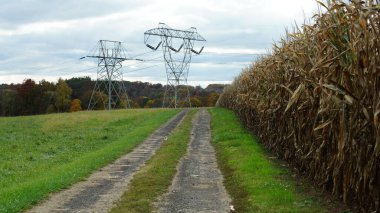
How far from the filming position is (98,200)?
996 centimetres

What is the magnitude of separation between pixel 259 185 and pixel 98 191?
3.65m

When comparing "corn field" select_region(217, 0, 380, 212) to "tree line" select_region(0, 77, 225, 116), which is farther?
"tree line" select_region(0, 77, 225, 116)

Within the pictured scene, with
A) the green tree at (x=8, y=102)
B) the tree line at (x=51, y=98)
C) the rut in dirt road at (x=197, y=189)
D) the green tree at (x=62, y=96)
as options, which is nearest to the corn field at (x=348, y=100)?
the rut in dirt road at (x=197, y=189)

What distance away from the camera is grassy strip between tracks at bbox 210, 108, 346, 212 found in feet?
29.2

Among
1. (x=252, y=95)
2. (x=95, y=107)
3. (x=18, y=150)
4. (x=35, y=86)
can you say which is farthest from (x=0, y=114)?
(x=252, y=95)

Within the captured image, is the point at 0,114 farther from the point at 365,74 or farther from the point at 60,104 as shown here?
the point at 365,74

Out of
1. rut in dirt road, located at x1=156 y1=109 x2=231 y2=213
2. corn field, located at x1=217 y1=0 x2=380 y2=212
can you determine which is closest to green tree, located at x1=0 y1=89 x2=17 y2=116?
rut in dirt road, located at x1=156 y1=109 x2=231 y2=213

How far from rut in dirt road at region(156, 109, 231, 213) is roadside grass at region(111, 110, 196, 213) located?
0.22 metres

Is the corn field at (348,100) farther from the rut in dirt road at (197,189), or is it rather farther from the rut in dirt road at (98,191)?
the rut in dirt road at (98,191)

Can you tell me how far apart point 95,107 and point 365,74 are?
109549mm

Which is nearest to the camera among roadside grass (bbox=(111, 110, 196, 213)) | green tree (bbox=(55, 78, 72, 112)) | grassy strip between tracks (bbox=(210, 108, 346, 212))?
grassy strip between tracks (bbox=(210, 108, 346, 212))

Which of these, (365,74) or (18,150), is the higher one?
(365,74)

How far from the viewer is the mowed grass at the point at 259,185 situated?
29.3ft

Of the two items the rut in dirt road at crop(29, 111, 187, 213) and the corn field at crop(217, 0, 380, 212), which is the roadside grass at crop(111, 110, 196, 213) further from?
the corn field at crop(217, 0, 380, 212)
